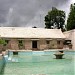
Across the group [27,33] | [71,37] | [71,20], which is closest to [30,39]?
[27,33]

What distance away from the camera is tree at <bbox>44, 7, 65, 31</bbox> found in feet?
211

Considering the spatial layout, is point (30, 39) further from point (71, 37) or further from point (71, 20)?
point (71, 20)

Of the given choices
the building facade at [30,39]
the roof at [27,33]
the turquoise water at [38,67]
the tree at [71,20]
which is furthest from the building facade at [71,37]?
the turquoise water at [38,67]

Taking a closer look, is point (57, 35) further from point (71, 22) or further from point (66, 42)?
point (71, 22)

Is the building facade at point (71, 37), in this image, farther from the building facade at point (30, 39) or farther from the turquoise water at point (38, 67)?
the turquoise water at point (38, 67)

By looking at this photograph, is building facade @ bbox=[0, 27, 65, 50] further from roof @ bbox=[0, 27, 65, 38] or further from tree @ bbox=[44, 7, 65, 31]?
tree @ bbox=[44, 7, 65, 31]

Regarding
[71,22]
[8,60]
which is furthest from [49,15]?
[8,60]

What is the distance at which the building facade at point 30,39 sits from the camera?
136ft

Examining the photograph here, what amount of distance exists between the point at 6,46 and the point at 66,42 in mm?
11290

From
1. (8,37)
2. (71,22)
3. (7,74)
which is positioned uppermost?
(71,22)

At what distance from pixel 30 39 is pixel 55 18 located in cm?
2432

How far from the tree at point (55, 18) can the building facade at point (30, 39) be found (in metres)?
20.1

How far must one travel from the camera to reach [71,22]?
184 ft

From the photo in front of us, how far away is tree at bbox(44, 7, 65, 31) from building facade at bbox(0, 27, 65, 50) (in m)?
20.1
